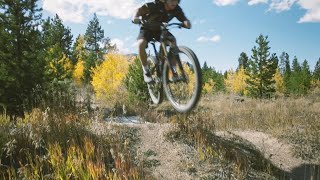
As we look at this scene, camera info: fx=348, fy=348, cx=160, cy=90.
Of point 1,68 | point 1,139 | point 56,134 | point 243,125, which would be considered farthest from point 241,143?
point 1,68

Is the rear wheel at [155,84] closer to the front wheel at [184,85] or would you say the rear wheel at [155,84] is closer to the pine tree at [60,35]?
the front wheel at [184,85]

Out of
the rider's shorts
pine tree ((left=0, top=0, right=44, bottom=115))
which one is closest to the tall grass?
the rider's shorts

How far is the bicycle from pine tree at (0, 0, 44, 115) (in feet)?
24.5

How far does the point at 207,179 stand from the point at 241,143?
3273mm

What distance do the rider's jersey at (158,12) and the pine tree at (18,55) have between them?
26.8ft

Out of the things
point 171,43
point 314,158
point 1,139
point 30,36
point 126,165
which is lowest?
point 314,158

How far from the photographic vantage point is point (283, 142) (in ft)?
43.4

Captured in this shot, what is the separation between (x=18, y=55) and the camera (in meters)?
15.0

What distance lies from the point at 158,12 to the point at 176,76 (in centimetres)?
128

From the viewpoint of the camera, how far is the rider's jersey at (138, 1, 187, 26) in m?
6.51

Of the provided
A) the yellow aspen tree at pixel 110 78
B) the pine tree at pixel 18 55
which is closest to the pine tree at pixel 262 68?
the yellow aspen tree at pixel 110 78

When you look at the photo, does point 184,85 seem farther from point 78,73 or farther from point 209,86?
point 209,86

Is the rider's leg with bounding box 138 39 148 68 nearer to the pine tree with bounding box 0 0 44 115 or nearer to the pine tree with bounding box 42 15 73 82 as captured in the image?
the pine tree with bounding box 0 0 44 115

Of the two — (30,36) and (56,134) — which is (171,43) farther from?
(30,36)
